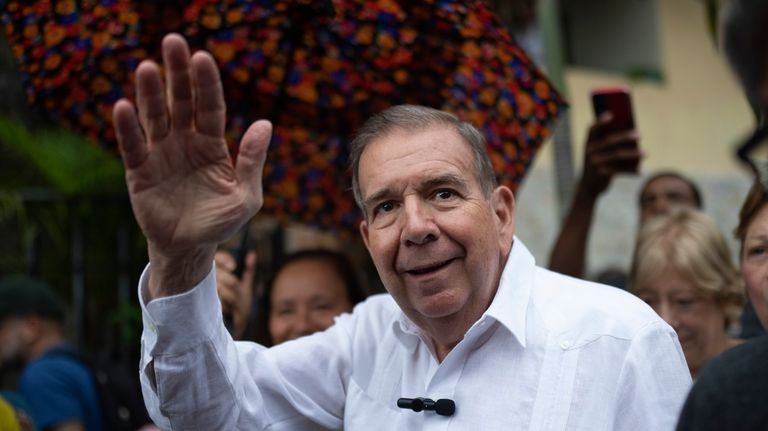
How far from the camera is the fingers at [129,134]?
7.02ft

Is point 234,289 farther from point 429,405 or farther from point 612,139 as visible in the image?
point 612,139

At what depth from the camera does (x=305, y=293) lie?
155 inches

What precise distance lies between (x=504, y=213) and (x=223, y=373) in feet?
2.85

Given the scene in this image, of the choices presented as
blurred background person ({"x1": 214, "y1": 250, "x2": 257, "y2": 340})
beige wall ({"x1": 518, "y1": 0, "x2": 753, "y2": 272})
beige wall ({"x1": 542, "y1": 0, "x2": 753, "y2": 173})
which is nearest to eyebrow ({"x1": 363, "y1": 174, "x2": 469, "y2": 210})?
blurred background person ({"x1": 214, "y1": 250, "x2": 257, "y2": 340})

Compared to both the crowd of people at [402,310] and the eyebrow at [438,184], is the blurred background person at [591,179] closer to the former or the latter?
the crowd of people at [402,310]

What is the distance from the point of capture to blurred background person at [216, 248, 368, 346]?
3.86 m

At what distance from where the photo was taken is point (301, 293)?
3951 millimetres

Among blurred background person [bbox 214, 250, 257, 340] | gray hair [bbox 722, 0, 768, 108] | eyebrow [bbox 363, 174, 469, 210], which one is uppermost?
gray hair [bbox 722, 0, 768, 108]

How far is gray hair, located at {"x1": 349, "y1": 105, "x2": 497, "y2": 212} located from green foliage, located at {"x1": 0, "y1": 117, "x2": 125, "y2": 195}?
17.0ft

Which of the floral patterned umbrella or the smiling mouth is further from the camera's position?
the floral patterned umbrella

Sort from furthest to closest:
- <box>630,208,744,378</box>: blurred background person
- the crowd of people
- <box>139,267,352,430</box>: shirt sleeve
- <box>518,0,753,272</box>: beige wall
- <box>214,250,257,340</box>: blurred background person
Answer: <box>518,0,753,272</box>: beige wall → <box>630,208,744,378</box>: blurred background person → <box>214,250,257,340</box>: blurred background person → <box>139,267,352,430</box>: shirt sleeve → the crowd of people

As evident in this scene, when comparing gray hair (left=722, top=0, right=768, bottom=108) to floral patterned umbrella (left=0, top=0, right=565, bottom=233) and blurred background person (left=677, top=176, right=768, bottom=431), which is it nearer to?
blurred background person (left=677, top=176, right=768, bottom=431)

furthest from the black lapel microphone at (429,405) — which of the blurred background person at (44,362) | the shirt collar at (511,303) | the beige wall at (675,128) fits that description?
the beige wall at (675,128)

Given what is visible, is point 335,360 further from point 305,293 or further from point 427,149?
point 305,293
